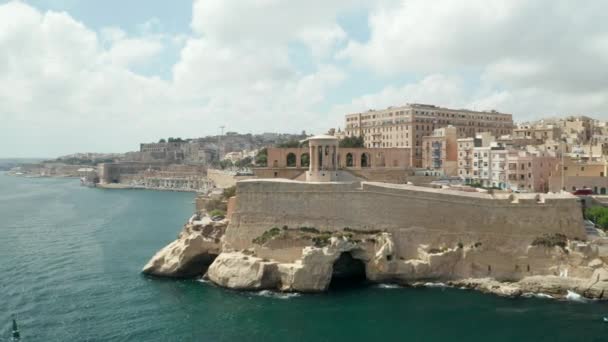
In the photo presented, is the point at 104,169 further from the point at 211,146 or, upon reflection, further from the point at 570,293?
the point at 570,293

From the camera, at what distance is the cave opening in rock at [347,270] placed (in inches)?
1185

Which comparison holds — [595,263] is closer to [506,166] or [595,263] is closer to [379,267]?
[379,267]

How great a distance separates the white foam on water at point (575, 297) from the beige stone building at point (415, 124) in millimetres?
28380

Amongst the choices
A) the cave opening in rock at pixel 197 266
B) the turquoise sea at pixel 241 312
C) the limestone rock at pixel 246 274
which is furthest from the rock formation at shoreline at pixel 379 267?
the turquoise sea at pixel 241 312

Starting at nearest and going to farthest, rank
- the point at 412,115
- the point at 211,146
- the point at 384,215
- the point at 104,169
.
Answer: the point at 384,215, the point at 412,115, the point at 104,169, the point at 211,146

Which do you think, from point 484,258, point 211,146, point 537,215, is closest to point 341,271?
point 484,258

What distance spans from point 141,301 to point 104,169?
4118 inches

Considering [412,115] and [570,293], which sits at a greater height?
[412,115]

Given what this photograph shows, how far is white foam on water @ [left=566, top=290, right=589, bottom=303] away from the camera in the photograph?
2608cm

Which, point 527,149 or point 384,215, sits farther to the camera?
point 527,149

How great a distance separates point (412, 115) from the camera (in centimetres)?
5556

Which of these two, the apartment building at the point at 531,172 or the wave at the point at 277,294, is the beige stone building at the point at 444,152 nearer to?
the apartment building at the point at 531,172

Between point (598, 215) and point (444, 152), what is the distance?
18534 mm

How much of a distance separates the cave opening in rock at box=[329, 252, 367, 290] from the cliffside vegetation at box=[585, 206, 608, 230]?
45.5 ft
